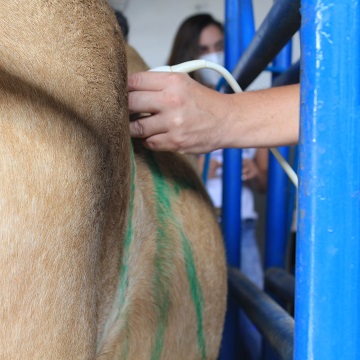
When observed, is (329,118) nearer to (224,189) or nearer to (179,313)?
(179,313)

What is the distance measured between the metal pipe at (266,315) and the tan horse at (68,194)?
0.67 ft

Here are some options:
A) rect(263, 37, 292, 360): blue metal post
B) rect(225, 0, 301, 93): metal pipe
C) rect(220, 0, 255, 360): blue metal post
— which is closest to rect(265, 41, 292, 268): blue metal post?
rect(263, 37, 292, 360): blue metal post

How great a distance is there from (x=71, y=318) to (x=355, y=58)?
0.27 meters

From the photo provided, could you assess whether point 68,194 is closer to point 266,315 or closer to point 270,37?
point 270,37

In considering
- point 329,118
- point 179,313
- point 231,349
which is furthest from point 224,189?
point 329,118

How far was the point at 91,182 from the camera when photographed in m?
0.44

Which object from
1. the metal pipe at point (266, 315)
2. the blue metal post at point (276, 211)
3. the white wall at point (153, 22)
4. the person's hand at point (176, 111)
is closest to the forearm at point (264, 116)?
the person's hand at point (176, 111)

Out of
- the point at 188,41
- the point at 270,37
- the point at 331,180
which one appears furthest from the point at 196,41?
the point at 331,180

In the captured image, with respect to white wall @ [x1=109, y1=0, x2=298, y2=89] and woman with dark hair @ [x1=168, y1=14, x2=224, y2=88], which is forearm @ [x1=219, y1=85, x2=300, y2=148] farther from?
white wall @ [x1=109, y1=0, x2=298, y2=89]

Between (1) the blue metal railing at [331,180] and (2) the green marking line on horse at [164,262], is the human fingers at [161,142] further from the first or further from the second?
(1) the blue metal railing at [331,180]

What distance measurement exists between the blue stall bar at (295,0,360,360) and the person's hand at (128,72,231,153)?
28 centimetres

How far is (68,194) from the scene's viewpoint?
411 millimetres

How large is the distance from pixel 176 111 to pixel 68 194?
0.65ft

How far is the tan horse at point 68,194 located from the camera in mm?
376
